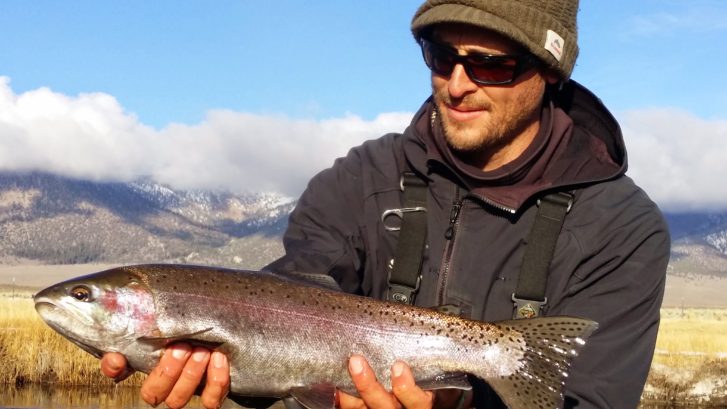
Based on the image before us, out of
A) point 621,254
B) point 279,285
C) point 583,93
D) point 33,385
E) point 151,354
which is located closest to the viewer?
point 151,354

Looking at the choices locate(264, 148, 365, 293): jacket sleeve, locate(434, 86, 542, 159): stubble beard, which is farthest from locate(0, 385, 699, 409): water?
locate(434, 86, 542, 159): stubble beard

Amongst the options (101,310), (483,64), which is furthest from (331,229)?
(101,310)

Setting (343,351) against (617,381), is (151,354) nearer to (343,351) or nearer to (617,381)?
(343,351)

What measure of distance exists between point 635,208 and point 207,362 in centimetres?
263

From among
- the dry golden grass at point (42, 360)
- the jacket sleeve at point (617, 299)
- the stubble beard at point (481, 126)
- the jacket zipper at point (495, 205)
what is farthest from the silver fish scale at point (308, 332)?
the dry golden grass at point (42, 360)

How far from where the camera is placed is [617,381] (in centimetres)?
499

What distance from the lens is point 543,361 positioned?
15.7 ft

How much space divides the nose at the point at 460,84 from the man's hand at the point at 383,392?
5.42ft

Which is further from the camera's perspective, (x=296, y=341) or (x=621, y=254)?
(x=621, y=254)

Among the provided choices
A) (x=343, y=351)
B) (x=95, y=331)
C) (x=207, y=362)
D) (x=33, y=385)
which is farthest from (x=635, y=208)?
(x=33, y=385)

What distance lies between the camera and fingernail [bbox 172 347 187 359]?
450cm

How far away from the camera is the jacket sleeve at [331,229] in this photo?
5.20 m

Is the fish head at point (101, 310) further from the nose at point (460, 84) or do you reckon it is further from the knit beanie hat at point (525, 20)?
the knit beanie hat at point (525, 20)

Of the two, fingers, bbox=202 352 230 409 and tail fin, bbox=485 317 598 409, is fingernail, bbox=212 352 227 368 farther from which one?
tail fin, bbox=485 317 598 409
